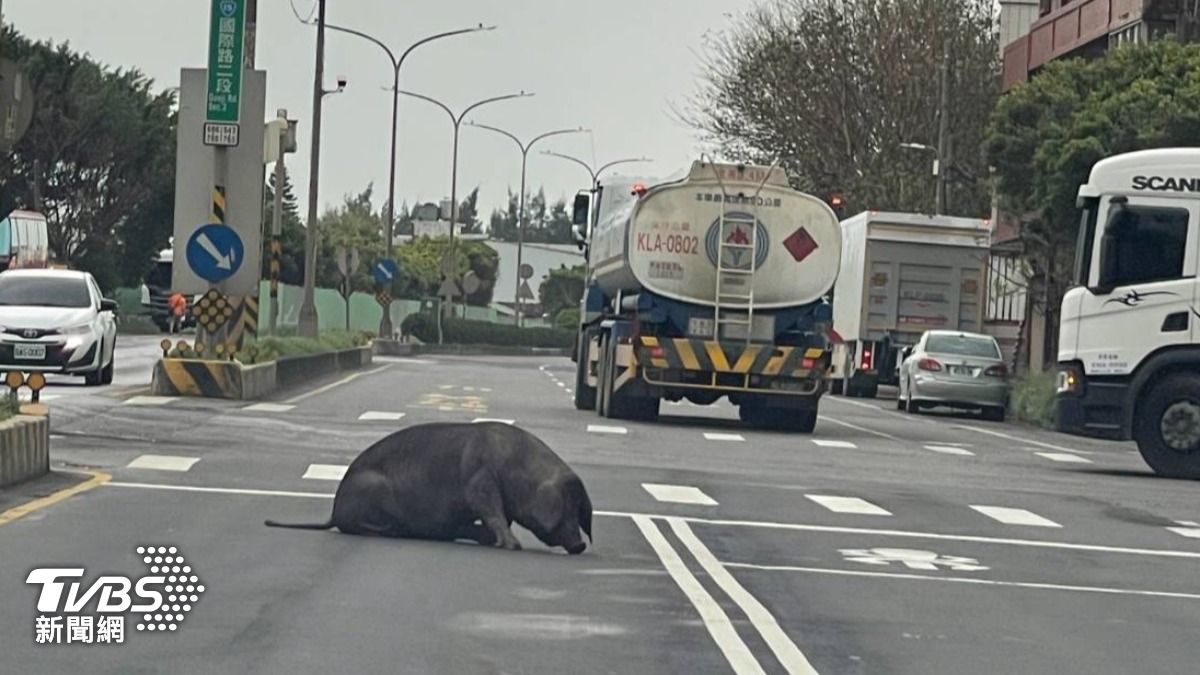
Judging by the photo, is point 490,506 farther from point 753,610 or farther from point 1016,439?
point 1016,439

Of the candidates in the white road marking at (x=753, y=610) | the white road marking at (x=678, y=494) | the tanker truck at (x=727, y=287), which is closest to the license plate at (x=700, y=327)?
the tanker truck at (x=727, y=287)

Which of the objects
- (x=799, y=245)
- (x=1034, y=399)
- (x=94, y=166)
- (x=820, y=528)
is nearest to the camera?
(x=820, y=528)

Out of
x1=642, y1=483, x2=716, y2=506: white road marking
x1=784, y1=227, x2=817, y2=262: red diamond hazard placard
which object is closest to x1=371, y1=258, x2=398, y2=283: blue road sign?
x1=784, y1=227, x2=817, y2=262: red diamond hazard placard

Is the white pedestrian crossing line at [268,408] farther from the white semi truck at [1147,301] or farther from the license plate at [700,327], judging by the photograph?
the white semi truck at [1147,301]

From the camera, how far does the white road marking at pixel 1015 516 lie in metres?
17.1

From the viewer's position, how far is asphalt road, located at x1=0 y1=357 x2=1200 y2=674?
31.5 ft

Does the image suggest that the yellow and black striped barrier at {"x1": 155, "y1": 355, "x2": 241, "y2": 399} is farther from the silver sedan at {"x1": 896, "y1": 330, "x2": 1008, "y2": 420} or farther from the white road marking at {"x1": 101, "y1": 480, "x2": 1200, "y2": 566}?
the silver sedan at {"x1": 896, "y1": 330, "x2": 1008, "y2": 420}

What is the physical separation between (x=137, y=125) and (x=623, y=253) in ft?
174

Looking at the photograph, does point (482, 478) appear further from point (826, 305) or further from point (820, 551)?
point (826, 305)

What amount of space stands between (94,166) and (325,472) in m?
61.9

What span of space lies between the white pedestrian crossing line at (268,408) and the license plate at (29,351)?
3.07m

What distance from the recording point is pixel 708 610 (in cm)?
1095

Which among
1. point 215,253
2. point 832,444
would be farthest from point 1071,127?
point 215,253

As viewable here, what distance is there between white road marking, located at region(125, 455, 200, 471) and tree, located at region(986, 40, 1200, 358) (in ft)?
78.8
